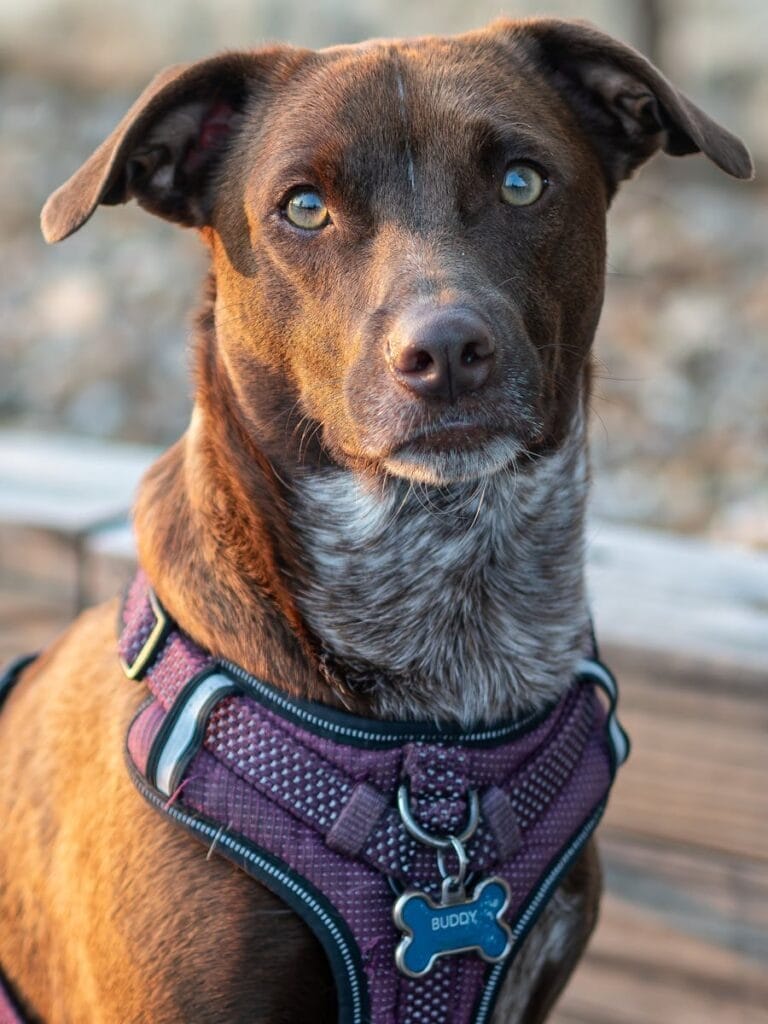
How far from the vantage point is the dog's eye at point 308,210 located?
2.12 metres

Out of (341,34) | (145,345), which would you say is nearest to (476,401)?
(145,345)

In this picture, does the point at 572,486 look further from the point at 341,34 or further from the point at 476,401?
the point at 341,34

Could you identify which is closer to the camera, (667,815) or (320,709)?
(320,709)

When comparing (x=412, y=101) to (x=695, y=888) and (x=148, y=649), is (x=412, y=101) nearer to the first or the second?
(x=148, y=649)

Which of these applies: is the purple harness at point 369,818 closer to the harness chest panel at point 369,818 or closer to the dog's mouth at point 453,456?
the harness chest panel at point 369,818

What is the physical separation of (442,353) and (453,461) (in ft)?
0.71

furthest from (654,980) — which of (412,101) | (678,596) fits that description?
(412,101)

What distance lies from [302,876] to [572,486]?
0.86 meters

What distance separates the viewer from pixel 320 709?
198 centimetres

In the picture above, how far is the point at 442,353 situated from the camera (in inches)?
73.9

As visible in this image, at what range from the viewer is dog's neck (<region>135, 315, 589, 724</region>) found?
6.83 ft

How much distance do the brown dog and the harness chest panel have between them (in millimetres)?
55

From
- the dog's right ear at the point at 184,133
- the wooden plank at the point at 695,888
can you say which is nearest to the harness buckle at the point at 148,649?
the dog's right ear at the point at 184,133

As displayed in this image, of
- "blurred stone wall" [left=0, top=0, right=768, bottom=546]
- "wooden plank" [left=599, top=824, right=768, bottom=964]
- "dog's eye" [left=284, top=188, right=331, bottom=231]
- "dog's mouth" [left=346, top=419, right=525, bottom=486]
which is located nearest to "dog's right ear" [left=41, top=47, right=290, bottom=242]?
"dog's eye" [left=284, top=188, right=331, bottom=231]
